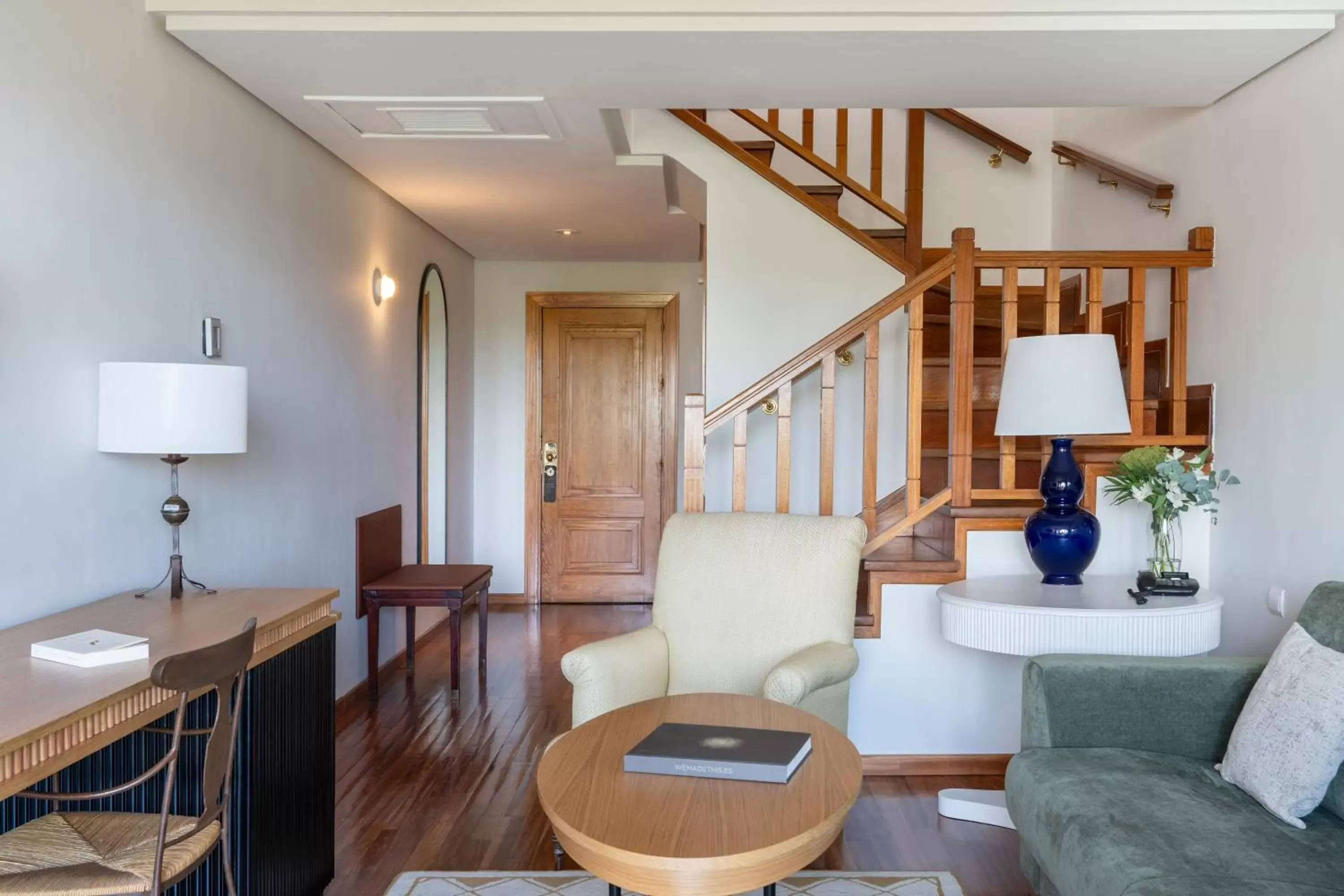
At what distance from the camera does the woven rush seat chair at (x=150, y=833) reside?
4.96ft

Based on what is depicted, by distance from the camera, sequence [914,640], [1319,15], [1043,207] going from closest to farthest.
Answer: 1. [1319,15]
2. [914,640]
3. [1043,207]

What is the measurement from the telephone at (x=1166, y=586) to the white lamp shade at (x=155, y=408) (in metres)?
2.45

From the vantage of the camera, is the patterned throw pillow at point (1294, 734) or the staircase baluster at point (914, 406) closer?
the patterned throw pillow at point (1294, 734)

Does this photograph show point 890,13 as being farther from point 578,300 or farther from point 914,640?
point 578,300

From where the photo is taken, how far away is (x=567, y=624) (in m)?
5.93

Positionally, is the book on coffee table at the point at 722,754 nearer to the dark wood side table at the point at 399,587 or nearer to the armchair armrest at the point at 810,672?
the armchair armrest at the point at 810,672

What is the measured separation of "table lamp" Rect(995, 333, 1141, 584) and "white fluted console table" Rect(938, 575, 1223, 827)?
0.51 feet

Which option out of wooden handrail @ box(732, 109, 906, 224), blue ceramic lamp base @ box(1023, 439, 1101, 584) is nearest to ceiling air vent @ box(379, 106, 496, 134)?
wooden handrail @ box(732, 109, 906, 224)

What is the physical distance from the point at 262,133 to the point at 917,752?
2967 millimetres

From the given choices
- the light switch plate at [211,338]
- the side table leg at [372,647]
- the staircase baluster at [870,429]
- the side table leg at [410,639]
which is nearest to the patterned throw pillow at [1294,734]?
the staircase baluster at [870,429]

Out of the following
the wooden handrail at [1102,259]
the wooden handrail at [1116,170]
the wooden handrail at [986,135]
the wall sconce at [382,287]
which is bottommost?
the wooden handrail at [1102,259]

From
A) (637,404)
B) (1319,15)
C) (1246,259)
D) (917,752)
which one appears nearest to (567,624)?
(637,404)

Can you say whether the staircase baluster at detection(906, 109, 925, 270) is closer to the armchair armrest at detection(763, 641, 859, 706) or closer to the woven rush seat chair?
the armchair armrest at detection(763, 641, 859, 706)

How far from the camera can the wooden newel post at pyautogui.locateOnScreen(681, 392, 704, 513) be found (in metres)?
3.29
